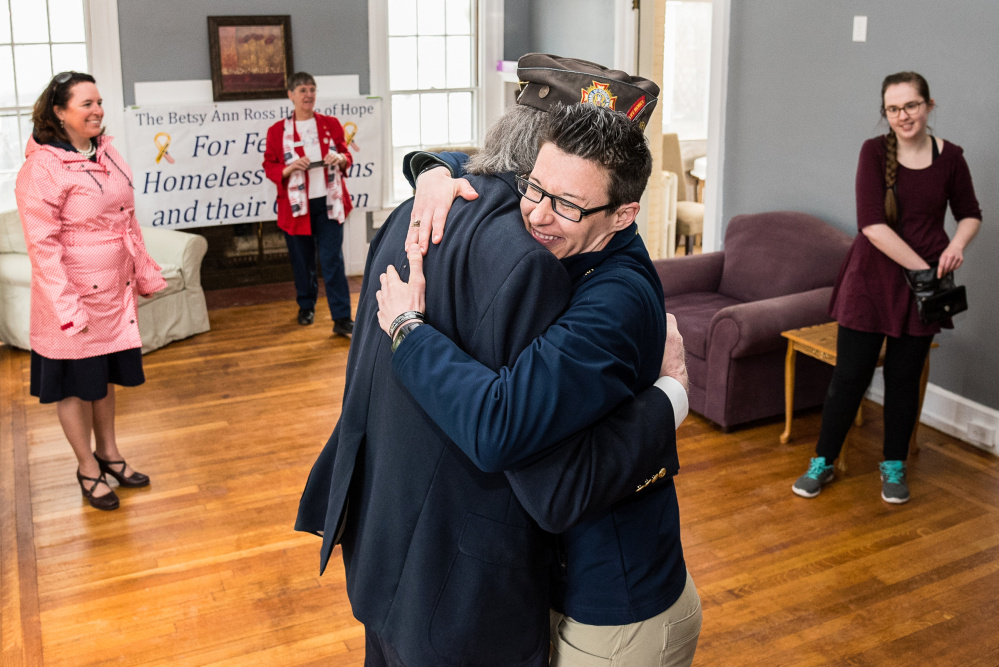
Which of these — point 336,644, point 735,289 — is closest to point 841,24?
point 735,289

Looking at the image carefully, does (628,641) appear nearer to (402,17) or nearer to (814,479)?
(814,479)

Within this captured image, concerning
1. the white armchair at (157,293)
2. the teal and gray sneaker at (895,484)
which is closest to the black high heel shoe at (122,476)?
the white armchair at (157,293)

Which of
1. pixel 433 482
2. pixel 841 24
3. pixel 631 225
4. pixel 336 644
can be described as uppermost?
pixel 841 24

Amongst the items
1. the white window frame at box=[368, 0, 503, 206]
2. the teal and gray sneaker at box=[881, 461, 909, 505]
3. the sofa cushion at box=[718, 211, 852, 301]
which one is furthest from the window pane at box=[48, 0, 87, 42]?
the teal and gray sneaker at box=[881, 461, 909, 505]

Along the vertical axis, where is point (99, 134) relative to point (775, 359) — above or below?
above

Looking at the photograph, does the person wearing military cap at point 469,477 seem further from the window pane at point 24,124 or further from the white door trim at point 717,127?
the window pane at point 24,124

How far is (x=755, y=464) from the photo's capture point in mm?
4195

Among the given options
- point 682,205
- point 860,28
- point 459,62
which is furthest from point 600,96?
point 682,205

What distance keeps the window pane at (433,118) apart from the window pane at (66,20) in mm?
2527

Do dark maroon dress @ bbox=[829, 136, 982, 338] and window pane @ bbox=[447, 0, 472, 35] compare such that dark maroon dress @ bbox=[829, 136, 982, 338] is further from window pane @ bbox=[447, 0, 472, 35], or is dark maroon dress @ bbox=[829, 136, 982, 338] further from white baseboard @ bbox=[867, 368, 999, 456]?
window pane @ bbox=[447, 0, 472, 35]

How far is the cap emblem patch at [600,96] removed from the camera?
4.90 ft

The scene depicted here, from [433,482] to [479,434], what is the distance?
0.16m

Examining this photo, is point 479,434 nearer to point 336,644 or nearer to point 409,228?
point 409,228

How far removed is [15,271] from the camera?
5.50m
